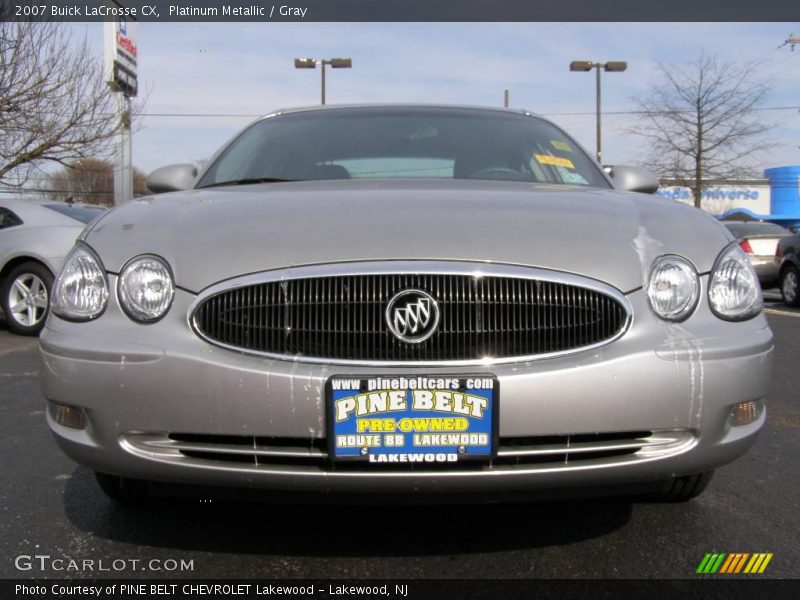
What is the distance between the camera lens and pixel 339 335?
1909mm

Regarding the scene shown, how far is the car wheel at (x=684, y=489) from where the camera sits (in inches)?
91.7

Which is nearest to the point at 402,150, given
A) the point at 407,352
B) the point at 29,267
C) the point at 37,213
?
the point at 407,352

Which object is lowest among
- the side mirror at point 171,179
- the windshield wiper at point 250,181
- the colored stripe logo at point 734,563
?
the colored stripe logo at point 734,563

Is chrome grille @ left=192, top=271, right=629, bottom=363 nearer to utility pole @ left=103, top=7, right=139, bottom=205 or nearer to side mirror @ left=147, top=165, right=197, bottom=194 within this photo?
side mirror @ left=147, top=165, right=197, bottom=194

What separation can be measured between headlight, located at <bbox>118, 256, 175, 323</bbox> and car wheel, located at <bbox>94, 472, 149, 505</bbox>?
63 cm

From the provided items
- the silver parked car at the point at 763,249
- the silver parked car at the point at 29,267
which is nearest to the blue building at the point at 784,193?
the silver parked car at the point at 763,249

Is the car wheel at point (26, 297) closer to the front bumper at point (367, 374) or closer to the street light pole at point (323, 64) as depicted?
the front bumper at point (367, 374)

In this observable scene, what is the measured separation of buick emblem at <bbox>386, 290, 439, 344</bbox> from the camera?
74.1 inches

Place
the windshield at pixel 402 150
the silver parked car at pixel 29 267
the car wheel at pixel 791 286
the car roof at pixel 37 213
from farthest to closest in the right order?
the car wheel at pixel 791 286 < the car roof at pixel 37 213 < the silver parked car at pixel 29 267 < the windshield at pixel 402 150

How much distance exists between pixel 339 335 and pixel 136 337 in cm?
52

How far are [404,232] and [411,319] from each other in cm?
25

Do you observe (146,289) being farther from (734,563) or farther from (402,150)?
(734,563)

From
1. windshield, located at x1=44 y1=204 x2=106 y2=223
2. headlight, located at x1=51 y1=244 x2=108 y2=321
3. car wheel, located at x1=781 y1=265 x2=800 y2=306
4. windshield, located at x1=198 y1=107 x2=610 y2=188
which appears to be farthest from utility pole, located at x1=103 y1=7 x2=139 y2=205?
headlight, located at x1=51 y1=244 x2=108 y2=321

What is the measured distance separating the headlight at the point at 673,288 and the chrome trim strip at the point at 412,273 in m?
0.10
